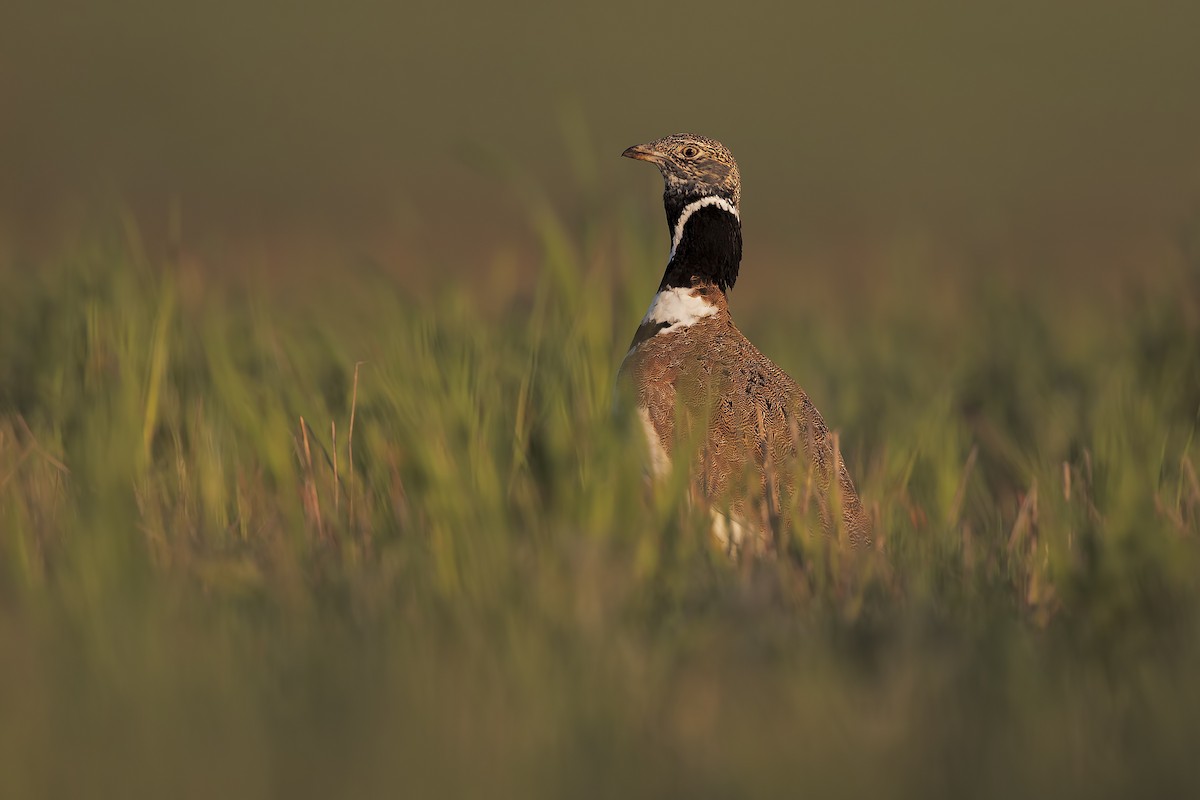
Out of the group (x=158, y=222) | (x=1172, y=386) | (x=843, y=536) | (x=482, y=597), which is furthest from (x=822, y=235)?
→ (x=482, y=597)

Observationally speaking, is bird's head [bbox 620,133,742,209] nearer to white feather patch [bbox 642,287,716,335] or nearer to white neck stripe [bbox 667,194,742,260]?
white neck stripe [bbox 667,194,742,260]

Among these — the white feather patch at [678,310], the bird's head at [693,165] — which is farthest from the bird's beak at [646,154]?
the white feather patch at [678,310]

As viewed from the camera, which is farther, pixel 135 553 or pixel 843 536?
pixel 843 536

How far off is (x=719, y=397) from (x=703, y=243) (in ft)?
2.29

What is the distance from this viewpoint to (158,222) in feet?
49.9

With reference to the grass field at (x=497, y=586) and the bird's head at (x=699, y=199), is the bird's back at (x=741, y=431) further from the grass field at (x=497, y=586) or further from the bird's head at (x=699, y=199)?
the bird's head at (x=699, y=199)

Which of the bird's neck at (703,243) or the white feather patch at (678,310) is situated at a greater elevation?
the bird's neck at (703,243)

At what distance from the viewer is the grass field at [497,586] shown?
2643mm

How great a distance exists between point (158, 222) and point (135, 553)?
12812 millimetres

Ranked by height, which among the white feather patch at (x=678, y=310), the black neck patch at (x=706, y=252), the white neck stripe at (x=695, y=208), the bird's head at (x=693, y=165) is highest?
the bird's head at (x=693, y=165)

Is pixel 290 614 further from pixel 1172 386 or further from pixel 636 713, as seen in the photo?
pixel 1172 386

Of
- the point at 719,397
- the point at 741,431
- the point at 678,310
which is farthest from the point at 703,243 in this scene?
the point at 741,431

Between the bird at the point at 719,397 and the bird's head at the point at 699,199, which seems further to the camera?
the bird's head at the point at 699,199

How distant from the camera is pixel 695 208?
500 centimetres
